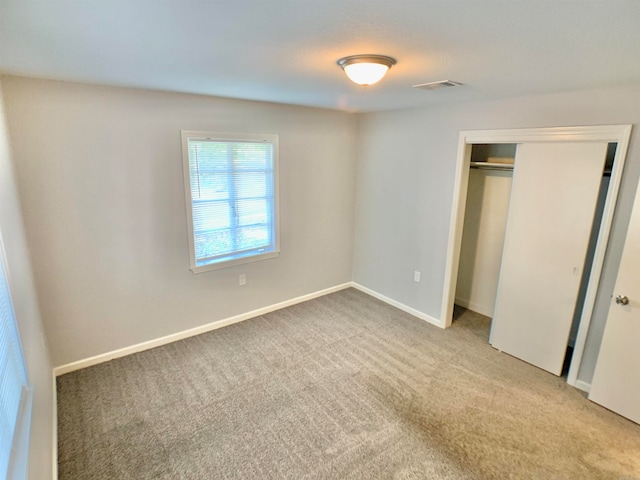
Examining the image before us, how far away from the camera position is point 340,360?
3.21 m

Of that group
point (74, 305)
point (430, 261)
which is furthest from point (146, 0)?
point (430, 261)

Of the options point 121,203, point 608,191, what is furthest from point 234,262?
point 608,191

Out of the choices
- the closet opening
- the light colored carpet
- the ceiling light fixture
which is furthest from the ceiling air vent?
the light colored carpet

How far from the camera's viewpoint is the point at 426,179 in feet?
12.4

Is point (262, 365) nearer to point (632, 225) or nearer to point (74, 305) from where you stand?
point (74, 305)

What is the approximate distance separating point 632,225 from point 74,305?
4.33 m

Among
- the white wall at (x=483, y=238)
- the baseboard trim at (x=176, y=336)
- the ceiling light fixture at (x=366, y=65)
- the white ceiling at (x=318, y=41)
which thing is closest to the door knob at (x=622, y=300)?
the white wall at (x=483, y=238)

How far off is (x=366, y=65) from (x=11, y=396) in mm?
2187

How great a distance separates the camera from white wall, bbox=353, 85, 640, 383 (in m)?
2.53

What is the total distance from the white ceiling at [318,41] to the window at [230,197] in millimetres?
934

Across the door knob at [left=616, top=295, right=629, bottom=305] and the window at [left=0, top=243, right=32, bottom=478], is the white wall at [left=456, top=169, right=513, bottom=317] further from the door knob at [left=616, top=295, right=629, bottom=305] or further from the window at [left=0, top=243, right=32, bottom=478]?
the window at [left=0, top=243, right=32, bottom=478]

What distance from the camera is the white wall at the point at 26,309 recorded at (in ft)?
5.60

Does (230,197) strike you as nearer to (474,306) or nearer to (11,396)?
(11,396)

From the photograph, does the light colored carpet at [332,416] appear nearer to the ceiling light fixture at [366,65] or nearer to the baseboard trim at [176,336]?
the baseboard trim at [176,336]
